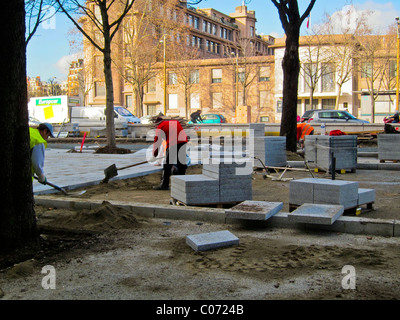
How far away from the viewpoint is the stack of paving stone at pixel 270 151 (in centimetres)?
1139

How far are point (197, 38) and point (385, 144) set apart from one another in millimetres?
61828

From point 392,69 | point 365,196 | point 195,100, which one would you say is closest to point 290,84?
point 365,196

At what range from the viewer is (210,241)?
4637mm

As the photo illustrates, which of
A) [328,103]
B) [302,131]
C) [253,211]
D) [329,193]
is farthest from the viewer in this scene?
[328,103]

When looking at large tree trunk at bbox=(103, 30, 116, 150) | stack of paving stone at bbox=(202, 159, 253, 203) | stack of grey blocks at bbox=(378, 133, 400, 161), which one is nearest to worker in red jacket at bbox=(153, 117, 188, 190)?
stack of paving stone at bbox=(202, 159, 253, 203)

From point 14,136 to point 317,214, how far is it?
346 cm

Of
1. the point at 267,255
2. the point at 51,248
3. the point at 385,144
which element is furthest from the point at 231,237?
the point at 385,144

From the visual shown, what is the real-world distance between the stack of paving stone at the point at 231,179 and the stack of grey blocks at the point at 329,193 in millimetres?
800

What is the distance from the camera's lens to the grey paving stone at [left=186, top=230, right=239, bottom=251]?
15.0 ft

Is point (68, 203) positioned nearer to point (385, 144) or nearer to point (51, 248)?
point (51, 248)

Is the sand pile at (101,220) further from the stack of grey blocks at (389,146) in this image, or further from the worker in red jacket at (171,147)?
the stack of grey blocks at (389,146)

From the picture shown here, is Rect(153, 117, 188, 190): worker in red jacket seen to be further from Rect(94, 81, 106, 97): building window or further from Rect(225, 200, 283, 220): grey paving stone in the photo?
Rect(94, 81, 106, 97): building window

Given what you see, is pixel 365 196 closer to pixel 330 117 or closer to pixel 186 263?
pixel 186 263
